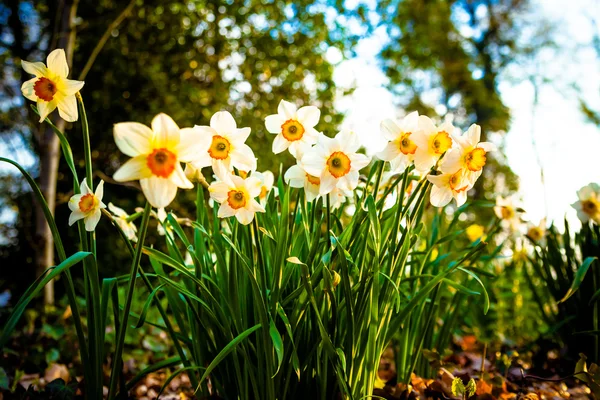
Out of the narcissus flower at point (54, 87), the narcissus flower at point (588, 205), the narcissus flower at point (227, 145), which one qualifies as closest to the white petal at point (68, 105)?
the narcissus flower at point (54, 87)

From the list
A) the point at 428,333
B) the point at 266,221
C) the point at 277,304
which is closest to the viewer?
the point at 277,304

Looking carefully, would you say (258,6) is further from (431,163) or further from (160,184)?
(160,184)

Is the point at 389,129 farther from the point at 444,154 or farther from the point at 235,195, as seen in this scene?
the point at 235,195

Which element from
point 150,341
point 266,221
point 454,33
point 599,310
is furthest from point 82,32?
point 454,33

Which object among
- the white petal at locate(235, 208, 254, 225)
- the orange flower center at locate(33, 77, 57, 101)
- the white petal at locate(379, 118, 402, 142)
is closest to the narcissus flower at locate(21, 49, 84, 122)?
the orange flower center at locate(33, 77, 57, 101)

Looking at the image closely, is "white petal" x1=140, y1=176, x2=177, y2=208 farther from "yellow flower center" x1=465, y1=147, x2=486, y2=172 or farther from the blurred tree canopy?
the blurred tree canopy

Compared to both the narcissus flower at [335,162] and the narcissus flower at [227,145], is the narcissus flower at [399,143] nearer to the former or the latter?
the narcissus flower at [335,162]
